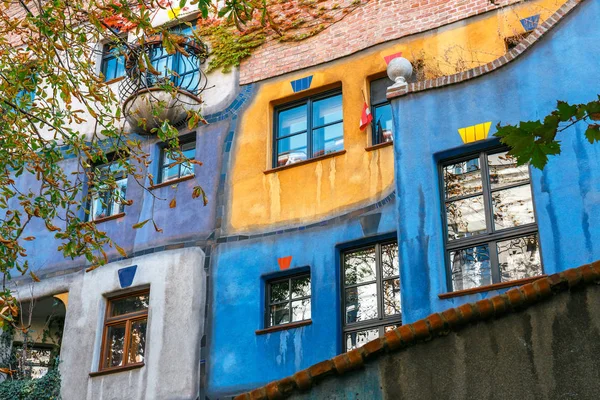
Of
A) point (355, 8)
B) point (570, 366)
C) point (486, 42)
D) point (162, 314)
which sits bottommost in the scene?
point (570, 366)

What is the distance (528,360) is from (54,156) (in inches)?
241

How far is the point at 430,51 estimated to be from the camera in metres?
12.1

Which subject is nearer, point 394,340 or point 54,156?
point 394,340

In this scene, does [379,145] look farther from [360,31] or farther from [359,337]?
[359,337]

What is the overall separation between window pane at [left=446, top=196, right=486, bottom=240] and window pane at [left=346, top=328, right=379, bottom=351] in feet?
6.41

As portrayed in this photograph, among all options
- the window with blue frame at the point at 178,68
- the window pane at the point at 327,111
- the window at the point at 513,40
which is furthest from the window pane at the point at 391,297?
the window with blue frame at the point at 178,68

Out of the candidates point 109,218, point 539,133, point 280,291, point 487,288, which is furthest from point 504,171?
point 109,218

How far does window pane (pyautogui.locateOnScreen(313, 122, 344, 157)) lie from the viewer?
12.3 m

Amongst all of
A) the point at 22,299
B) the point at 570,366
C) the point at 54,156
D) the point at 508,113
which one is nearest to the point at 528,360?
the point at 570,366

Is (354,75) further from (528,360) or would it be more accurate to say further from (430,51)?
(528,360)

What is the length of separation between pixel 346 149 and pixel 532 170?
137 inches

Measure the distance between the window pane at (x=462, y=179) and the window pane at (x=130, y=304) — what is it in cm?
528

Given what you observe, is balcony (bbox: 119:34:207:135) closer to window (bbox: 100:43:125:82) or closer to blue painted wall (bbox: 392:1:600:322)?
window (bbox: 100:43:125:82)

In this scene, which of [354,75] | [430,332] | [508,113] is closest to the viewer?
[430,332]
